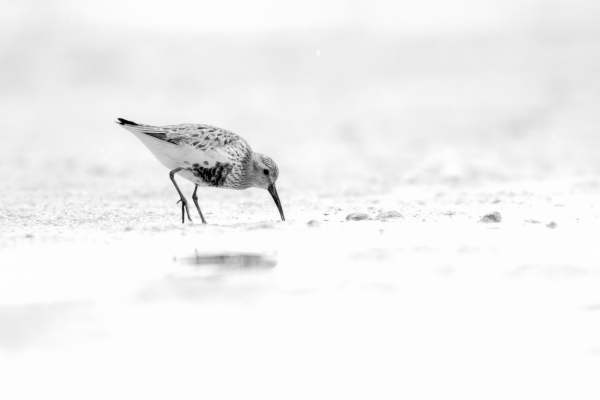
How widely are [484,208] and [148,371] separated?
5.16 metres

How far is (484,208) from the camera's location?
26.6ft

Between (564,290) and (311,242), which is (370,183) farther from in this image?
(564,290)

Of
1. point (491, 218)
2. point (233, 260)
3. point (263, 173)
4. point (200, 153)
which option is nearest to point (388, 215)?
point (491, 218)

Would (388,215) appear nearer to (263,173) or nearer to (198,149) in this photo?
(263,173)

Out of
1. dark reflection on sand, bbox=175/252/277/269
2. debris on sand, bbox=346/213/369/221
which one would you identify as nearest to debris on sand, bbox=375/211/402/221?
debris on sand, bbox=346/213/369/221

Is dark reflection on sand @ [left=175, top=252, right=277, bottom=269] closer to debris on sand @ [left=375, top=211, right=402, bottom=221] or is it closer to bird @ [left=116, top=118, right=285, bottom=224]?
debris on sand @ [left=375, top=211, right=402, bottom=221]

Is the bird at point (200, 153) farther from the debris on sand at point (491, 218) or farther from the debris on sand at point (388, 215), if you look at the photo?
the debris on sand at point (491, 218)

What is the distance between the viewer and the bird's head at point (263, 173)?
8148 millimetres

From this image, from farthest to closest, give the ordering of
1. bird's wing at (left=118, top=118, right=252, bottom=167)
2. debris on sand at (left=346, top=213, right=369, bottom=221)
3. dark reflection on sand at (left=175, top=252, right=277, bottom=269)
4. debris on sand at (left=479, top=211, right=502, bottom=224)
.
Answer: bird's wing at (left=118, top=118, right=252, bottom=167), debris on sand at (left=346, top=213, right=369, bottom=221), debris on sand at (left=479, top=211, right=502, bottom=224), dark reflection on sand at (left=175, top=252, right=277, bottom=269)

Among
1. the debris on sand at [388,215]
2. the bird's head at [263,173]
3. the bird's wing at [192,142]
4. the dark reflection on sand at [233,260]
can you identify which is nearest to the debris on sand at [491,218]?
the debris on sand at [388,215]

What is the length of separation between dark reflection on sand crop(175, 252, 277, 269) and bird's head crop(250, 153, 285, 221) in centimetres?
254

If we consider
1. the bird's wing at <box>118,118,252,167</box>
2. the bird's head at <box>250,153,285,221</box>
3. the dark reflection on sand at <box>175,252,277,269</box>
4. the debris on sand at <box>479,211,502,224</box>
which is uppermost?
the bird's wing at <box>118,118,252,167</box>

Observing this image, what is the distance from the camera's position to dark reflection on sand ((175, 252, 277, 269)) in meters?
5.26

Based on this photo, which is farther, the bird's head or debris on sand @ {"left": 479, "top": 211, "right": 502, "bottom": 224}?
the bird's head
